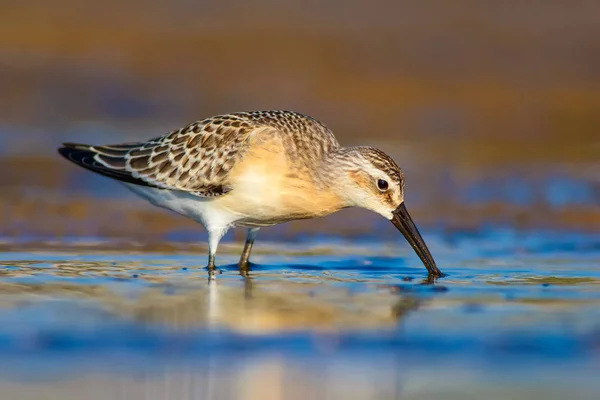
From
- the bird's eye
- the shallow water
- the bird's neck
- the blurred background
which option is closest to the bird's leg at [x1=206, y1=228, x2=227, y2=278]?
the shallow water

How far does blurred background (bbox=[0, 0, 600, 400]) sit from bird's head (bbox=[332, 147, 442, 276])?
1.32 feet

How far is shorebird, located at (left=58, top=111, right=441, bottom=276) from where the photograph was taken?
11.2 meters

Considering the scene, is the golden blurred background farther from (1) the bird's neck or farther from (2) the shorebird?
(1) the bird's neck

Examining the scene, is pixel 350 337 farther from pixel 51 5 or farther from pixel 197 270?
pixel 51 5

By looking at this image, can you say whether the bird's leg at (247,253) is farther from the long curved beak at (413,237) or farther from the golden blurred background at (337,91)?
the golden blurred background at (337,91)

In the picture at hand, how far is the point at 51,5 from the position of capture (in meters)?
28.2

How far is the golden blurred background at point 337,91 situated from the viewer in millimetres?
16250

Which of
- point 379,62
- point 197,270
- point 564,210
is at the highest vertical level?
point 379,62

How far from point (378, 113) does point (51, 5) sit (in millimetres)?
9337

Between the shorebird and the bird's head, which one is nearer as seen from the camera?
the bird's head

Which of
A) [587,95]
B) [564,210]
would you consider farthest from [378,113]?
[564,210]

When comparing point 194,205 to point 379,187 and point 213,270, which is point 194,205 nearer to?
point 213,270

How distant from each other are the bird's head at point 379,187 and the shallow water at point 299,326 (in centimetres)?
39

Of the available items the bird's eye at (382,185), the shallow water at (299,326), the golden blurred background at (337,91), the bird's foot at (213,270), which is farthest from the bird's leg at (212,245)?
the golden blurred background at (337,91)
